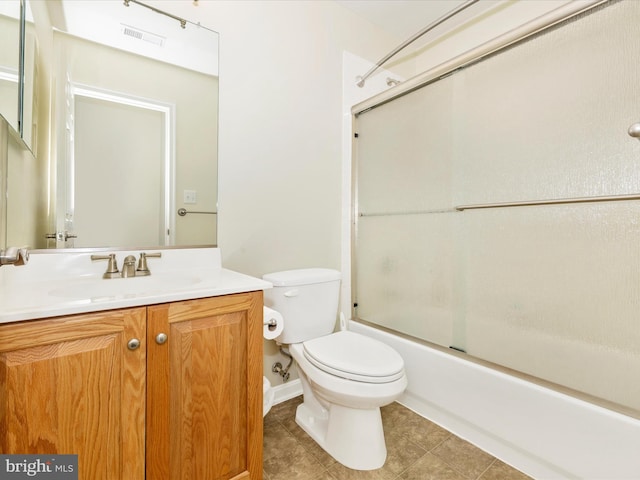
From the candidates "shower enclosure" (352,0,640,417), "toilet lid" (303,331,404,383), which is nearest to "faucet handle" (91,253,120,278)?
"toilet lid" (303,331,404,383)

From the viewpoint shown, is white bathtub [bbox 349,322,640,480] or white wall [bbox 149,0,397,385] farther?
white wall [bbox 149,0,397,385]

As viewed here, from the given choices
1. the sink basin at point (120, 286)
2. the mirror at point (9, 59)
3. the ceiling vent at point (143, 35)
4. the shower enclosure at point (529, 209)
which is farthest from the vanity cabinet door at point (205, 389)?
the ceiling vent at point (143, 35)

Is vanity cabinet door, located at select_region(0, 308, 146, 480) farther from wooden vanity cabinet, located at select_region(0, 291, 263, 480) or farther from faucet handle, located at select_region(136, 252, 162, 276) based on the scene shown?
faucet handle, located at select_region(136, 252, 162, 276)

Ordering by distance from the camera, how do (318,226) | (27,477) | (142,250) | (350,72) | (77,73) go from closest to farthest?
(27,477) → (77,73) → (142,250) → (318,226) → (350,72)

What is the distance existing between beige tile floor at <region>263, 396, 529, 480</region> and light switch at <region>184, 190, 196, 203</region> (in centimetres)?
115

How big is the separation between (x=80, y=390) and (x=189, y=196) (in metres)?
0.88

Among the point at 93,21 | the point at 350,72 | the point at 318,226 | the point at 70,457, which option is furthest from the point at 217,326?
the point at 350,72

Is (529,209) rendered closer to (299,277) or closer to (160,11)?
(299,277)

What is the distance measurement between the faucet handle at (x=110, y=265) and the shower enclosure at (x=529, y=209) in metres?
1.38

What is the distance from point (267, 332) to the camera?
124 cm

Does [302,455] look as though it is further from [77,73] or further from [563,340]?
[77,73]

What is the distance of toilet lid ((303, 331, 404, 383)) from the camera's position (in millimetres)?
1187

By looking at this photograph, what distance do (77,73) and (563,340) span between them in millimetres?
2214

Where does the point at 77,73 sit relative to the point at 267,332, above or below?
above
